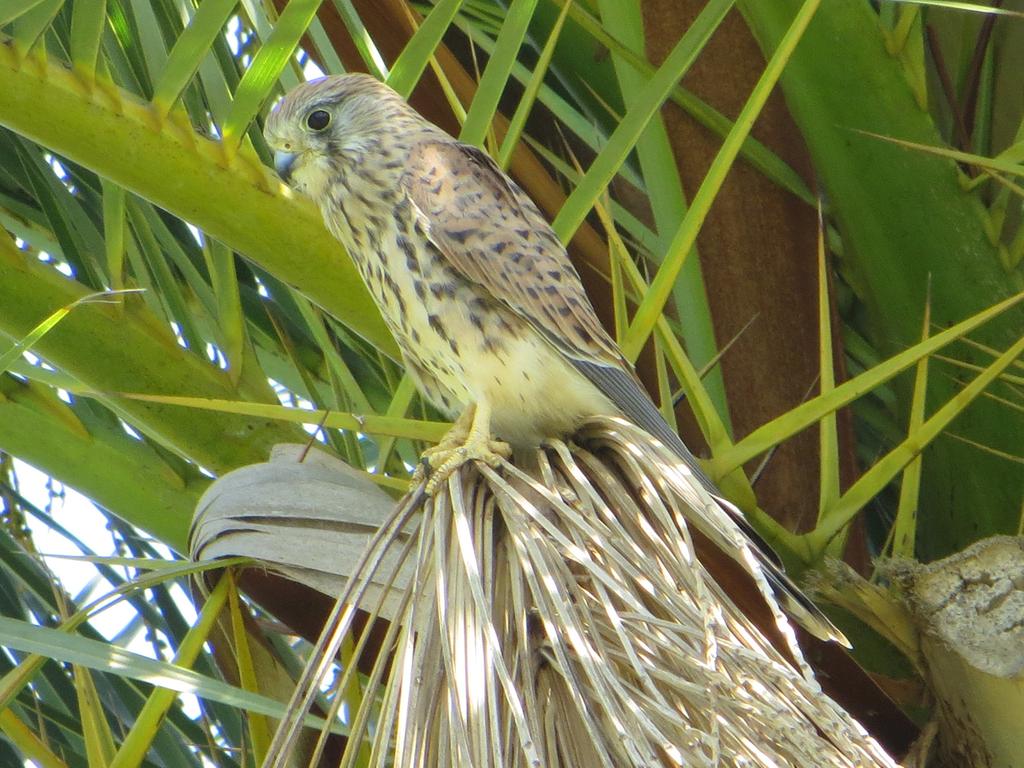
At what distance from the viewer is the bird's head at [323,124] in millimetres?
2348

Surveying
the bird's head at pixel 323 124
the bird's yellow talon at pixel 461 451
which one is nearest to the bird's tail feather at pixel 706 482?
the bird's yellow talon at pixel 461 451

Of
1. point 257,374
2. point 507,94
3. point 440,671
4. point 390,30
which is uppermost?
point 507,94

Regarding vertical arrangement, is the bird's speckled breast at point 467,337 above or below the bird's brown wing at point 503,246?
below

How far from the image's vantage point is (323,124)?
2.40 meters

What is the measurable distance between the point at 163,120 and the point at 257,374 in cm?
48

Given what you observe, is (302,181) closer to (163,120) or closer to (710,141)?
(163,120)

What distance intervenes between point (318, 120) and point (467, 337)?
0.53 metres

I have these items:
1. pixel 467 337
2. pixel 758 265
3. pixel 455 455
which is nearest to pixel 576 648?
pixel 455 455

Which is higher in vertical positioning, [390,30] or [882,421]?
[390,30]

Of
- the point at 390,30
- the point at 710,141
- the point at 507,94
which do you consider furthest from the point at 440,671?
the point at 507,94

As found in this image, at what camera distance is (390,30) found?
240 centimetres

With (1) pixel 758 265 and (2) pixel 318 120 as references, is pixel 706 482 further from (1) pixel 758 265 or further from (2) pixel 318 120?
(2) pixel 318 120

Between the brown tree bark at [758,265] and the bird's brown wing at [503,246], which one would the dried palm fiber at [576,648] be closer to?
the bird's brown wing at [503,246]

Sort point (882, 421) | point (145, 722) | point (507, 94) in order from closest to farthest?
point (145, 722)
point (882, 421)
point (507, 94)
